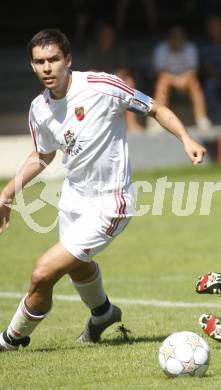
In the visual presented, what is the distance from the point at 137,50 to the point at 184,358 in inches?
734

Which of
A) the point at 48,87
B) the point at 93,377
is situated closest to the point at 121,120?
the point at 48,87

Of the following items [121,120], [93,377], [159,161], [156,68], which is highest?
[121,120]

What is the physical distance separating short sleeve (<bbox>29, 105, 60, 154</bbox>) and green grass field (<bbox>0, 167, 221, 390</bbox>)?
55.5 inches

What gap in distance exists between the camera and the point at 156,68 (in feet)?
70.7

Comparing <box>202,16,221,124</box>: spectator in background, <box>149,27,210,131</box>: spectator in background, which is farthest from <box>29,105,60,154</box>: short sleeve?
<box>202,16,221,124</box>: spectator in background

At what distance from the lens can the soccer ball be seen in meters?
6.77

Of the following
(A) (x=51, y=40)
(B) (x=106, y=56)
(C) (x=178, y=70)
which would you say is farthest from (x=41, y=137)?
(B) (x=106, y=56)

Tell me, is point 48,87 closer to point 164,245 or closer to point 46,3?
point 164,245

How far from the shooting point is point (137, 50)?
2494 centimetres

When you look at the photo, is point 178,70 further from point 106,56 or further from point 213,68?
point 106,56

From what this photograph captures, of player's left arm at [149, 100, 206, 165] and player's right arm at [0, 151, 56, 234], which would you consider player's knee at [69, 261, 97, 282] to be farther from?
player's left arm at [149, 100, 206, 165]

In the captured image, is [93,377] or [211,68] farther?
[211,68]

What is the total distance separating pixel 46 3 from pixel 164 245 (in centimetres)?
1494

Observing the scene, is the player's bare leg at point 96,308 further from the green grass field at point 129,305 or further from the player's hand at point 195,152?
the player's hand at point 195,152
